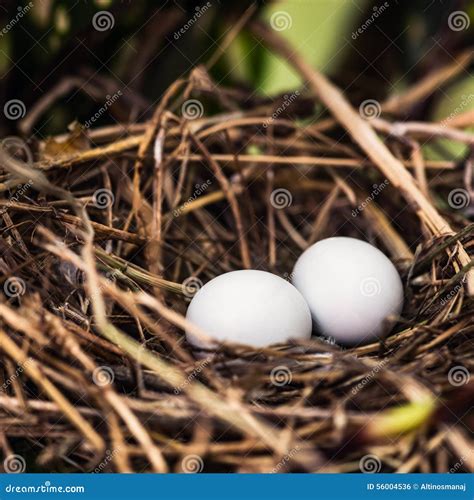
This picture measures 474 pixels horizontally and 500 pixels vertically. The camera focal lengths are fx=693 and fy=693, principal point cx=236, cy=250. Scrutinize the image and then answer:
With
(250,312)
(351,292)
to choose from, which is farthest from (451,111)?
(250,312)

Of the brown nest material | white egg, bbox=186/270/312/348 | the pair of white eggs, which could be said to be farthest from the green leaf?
white egg, bbox=186/270/312/348

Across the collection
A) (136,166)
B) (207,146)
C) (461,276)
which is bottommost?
(136,166)

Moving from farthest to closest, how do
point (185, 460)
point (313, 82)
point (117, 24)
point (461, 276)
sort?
point (117, 24) → point (313, 82) → point (461, 276) → point (185, 460)

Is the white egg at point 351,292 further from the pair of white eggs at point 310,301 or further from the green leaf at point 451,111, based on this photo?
the green leaf at point 451,111

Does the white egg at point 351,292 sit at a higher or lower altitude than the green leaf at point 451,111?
lower

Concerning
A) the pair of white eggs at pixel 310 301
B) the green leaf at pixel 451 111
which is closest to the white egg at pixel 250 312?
the pair of white eggs at pixel 310 301

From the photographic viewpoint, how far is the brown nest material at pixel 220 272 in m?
0.86

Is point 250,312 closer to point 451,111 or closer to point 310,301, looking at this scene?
point 310,301

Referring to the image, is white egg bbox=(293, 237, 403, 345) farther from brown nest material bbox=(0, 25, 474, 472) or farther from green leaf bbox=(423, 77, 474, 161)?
green leaf bbox=(423, 77, 474, 161)

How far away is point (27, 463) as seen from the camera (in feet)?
3.06

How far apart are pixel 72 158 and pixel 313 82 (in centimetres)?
51

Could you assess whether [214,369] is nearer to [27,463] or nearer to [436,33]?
[27,463]

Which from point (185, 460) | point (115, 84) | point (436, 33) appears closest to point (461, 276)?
point (185, 460)

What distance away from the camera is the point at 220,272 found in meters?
1.31
